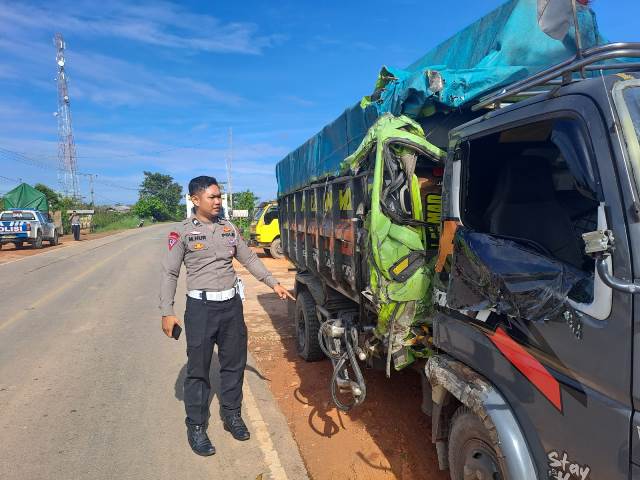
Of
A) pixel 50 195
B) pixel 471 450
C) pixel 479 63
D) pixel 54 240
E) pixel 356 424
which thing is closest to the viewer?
pixel 471 450

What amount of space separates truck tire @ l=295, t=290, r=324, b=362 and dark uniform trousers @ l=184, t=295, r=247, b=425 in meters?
1.57

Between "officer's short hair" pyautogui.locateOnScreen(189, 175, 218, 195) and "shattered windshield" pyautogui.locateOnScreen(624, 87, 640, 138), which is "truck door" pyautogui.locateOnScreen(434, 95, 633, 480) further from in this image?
"officer's short hair" pyautogui.locateOnScreen(189, 175, 218, 195)

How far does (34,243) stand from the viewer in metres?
23.1

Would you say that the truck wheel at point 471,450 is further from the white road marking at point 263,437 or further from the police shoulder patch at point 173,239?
the police shoulder patch at point 173,239

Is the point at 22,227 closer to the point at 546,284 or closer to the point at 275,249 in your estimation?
the point at 275,249

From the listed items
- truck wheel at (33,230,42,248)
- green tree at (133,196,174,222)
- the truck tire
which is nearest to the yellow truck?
truck wheel at (33,230,42,248)

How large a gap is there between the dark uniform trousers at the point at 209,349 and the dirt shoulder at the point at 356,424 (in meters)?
0.69

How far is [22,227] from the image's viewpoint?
21844mm

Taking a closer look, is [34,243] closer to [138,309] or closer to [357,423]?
[138,309]

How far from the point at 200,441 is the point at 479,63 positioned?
3335 millimetres

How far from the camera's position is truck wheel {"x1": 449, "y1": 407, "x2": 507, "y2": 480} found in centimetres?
209

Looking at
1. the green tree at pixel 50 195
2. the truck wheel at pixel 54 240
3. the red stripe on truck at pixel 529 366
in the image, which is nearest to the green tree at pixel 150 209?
the green tree at pixel 50 195

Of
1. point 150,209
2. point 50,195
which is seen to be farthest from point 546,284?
point 150,209

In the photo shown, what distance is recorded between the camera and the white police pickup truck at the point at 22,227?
2164cm
